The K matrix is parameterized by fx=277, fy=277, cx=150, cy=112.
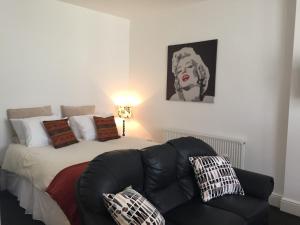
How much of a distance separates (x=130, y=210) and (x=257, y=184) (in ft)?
4.37

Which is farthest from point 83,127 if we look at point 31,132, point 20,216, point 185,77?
point 185,77

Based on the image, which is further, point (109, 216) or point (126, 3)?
point (126, 3)

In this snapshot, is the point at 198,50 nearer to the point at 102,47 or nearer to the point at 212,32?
the point at 212,32

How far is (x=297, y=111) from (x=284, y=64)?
0.58 metres

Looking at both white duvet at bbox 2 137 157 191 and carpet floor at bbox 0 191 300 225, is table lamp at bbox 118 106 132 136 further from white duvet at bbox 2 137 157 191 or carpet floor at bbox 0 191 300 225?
carpet floor at bbox 0 191 300 225

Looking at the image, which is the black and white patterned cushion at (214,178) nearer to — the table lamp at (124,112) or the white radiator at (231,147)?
the white radiator at (231,147)

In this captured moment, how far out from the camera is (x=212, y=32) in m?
3.83

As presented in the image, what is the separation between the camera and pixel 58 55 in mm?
3967

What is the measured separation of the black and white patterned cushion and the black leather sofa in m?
0.06

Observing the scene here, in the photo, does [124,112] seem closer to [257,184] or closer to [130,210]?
[257,184]

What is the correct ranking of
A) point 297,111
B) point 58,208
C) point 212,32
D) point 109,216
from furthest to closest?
point 212,32, point 297,111, point 58,208, point 109,216

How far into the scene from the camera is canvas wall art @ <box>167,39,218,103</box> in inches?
152

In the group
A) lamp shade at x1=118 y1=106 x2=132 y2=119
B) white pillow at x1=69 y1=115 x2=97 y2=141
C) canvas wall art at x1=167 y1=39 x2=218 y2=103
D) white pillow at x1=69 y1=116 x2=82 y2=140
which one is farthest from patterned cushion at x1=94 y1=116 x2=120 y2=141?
canvas wall art at x1=167 y1=39 x2=218 y2=103

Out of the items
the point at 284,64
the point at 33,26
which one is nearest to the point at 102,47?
the point at 33,26
